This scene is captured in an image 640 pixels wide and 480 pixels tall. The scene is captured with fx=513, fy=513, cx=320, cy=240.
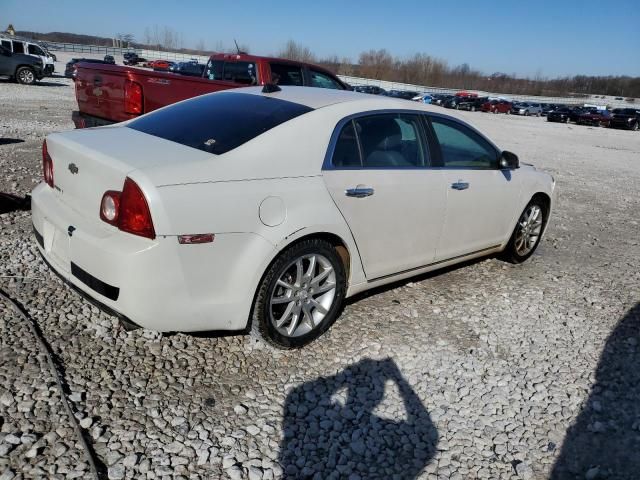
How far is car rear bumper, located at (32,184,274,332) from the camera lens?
260 cm

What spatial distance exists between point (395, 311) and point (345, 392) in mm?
1190

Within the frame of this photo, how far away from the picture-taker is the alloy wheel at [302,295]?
3.21 meters

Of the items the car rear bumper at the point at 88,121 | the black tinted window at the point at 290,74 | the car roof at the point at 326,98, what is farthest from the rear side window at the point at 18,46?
the car roof at the point at 326,98

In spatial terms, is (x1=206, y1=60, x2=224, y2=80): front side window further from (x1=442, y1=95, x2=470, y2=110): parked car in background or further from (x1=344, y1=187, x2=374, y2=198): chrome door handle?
(x1=442, y1=95, x2=470, y2=110): parked car in background

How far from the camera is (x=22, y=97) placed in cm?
1908

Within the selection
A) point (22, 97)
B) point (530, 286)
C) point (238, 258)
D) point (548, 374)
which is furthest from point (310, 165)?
point (22, 97)

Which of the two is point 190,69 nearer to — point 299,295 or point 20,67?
point 20,67

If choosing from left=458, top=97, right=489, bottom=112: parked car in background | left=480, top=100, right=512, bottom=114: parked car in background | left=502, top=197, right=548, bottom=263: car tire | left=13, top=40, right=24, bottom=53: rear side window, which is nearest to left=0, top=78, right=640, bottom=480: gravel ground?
left=502, top=197, right=548, bottom=263: car tire

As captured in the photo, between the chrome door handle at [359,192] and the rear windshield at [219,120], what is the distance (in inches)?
23.8

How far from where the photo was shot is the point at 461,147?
4.34m

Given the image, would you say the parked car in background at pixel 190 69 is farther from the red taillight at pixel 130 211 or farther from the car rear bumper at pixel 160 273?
the red taillight at pixel 130 211

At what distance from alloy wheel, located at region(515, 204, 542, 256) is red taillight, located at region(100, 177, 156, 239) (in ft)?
12.5

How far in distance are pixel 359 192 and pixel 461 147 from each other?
4.64 feet

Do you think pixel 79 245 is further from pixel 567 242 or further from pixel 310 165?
pixel 567 242
